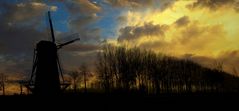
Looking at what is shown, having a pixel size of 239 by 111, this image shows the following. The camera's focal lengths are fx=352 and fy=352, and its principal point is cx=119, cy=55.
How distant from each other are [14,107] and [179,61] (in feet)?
231

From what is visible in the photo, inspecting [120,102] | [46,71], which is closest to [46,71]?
[46,71]

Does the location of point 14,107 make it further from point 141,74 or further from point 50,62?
point 141,74

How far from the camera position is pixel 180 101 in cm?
3516

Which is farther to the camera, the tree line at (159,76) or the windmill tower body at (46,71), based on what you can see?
the tree line at (159,76)

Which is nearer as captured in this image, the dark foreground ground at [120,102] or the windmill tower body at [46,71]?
the dark foreground ground at [120,102]

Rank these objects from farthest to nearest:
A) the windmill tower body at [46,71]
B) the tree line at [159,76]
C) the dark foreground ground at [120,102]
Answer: the tree line at [159,76] < the windmill tower body at [46,71] < the dark foreground ground at [120,102]

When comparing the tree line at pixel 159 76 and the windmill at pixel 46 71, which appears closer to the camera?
the windmill at pixel 46 71

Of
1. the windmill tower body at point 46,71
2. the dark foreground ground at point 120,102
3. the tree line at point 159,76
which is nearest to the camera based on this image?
the dark foreground ground at point 120,102

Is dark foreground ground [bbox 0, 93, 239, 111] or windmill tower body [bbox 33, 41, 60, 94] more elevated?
windmill tower body [bbox 33, 41, 60, 94]

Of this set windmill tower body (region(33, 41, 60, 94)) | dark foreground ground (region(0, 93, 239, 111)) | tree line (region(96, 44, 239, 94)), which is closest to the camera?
dark foreground ground (region(0, 93, 239, 111))

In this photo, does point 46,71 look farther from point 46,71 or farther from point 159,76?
point 159,76

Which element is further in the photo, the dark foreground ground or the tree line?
the tree line

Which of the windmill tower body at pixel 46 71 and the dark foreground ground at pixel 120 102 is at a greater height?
the windmill tower body at pixel 46 71

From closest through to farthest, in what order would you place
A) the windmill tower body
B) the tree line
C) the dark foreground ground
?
the dark foreground ground → the windmill tower body → the tree line
